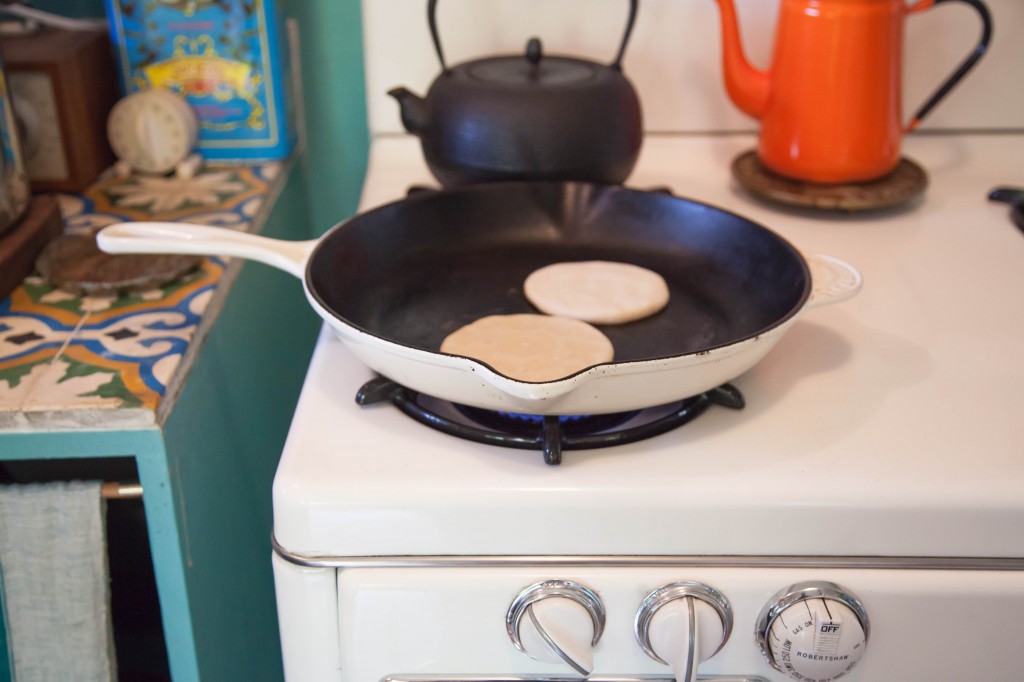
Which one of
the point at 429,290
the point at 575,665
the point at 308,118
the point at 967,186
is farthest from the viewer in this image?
the point at 308,118

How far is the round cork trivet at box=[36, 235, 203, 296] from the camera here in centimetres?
80

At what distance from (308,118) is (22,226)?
1.53ft

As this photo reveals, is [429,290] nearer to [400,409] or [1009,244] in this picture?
[400,409]

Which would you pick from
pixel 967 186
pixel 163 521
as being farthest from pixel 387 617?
pixel 967 186

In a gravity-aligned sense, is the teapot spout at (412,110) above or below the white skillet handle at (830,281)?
above

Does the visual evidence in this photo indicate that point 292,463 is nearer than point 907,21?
Yes

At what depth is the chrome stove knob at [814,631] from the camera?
54 centimetres

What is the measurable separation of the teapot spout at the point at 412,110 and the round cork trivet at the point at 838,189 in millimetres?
343

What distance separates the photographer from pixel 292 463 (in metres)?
0.57

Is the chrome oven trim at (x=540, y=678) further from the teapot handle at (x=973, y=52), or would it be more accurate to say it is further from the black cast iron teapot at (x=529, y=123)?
the teapot handle at (x=973, y=52)

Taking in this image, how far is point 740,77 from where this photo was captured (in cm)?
100

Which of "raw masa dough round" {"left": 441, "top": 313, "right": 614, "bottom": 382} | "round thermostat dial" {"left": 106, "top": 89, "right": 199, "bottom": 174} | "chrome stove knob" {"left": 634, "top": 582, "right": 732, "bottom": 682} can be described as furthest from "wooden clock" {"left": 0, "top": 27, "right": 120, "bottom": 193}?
"chrome stove knob" {"left": 634, "top": 582, "right": 732, "bottom": 682}

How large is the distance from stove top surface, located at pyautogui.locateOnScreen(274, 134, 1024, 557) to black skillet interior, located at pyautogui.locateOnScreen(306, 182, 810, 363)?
52mm

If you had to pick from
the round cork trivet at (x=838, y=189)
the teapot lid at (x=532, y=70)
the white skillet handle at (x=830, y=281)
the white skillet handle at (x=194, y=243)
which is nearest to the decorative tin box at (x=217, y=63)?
the teapot lid at (x=532, y=70)
